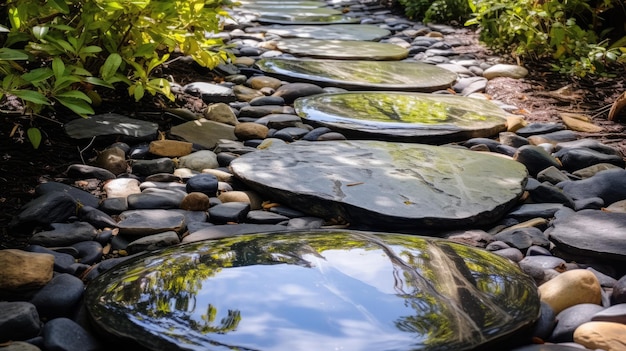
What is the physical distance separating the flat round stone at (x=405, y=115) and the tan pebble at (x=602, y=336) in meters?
1.70

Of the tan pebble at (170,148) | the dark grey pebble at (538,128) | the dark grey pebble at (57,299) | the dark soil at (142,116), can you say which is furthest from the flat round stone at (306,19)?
the dark grey pebble at (57,299)

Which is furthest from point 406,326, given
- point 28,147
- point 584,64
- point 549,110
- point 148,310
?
point 584,64

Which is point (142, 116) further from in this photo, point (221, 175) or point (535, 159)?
point (535, 159)

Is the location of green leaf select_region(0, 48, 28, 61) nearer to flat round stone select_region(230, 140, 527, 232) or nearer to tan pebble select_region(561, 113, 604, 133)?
flat round stone select_region(230, 140, 527, 232)

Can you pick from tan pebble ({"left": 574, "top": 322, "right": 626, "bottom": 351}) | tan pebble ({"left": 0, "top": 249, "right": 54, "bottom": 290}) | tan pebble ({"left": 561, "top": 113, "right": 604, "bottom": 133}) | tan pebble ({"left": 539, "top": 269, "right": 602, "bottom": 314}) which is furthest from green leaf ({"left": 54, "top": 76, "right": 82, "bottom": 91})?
tan pebble ({"left": 561, "top": 113, "right": 604, "bottom": 133})

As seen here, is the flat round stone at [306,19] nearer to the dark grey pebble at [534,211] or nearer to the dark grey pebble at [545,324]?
the dark grey pebble at [534,211]

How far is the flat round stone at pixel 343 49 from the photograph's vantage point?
5.22 meters

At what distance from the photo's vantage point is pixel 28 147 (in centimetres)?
271

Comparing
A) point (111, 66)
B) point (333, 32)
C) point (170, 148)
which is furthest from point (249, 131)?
point (333, 32)

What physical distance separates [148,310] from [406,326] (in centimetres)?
61

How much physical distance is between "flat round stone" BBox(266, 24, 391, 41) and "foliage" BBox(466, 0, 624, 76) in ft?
4.84

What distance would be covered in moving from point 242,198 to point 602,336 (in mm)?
1344

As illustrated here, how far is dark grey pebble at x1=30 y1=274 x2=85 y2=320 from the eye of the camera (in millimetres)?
1717

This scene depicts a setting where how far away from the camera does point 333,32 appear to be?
21.4 ft
